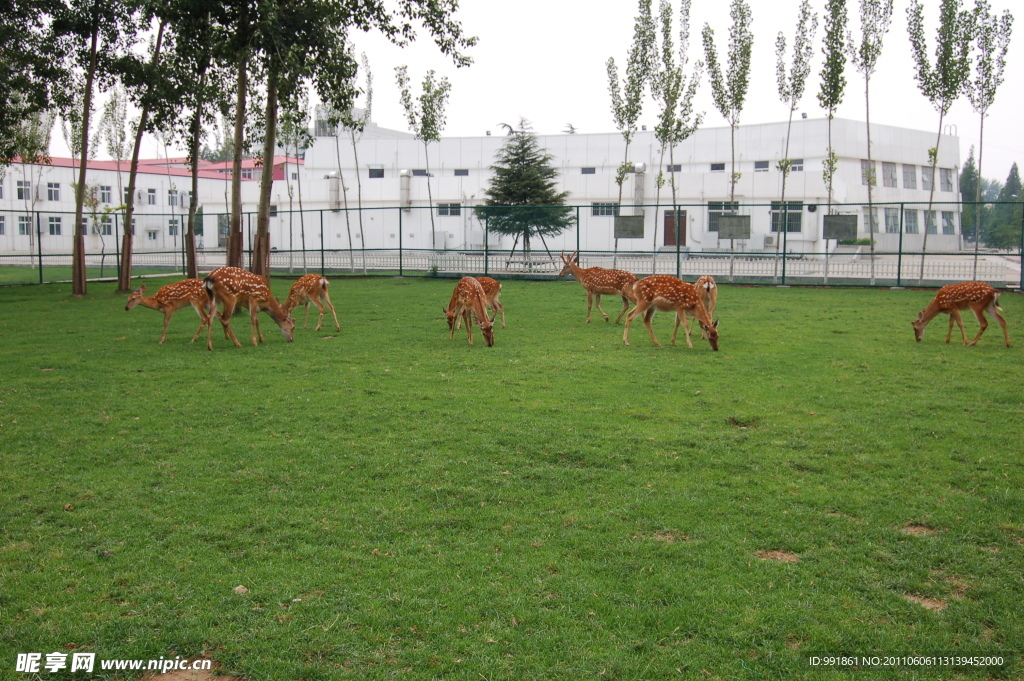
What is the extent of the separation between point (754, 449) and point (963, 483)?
161 centimetres

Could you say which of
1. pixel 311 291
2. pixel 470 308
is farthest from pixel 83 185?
pixel 470 308

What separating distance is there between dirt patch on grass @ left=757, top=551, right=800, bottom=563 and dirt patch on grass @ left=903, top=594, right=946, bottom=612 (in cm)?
64

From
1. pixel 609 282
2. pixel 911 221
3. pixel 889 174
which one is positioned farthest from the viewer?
pixel 889 174

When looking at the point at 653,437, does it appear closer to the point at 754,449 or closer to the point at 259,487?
the point at 754,449

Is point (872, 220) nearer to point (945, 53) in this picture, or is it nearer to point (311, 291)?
point (945, 53)

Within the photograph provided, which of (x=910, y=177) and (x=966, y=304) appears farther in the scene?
(x=910, y=177)

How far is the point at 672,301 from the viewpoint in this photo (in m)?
12.7

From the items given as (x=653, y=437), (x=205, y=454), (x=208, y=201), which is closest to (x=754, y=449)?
(x=653, y=437)

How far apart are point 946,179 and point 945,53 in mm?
32033

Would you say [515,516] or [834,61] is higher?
[834,61]

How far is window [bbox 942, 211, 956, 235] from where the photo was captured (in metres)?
44.1

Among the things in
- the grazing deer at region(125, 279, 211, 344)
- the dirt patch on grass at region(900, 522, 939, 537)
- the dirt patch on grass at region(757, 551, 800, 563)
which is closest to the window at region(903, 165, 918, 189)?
the grazing deer at region(125, 279, 211, 344)

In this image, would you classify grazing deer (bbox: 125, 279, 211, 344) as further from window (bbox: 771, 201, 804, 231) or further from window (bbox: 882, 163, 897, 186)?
window (bbox: 882, 163, 897, 186)

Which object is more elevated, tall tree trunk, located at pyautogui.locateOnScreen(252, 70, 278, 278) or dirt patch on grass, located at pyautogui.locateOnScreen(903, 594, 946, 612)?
tall tree trunk, located at pyautogui.locateOnScreen(252, 70, 278, 278)
